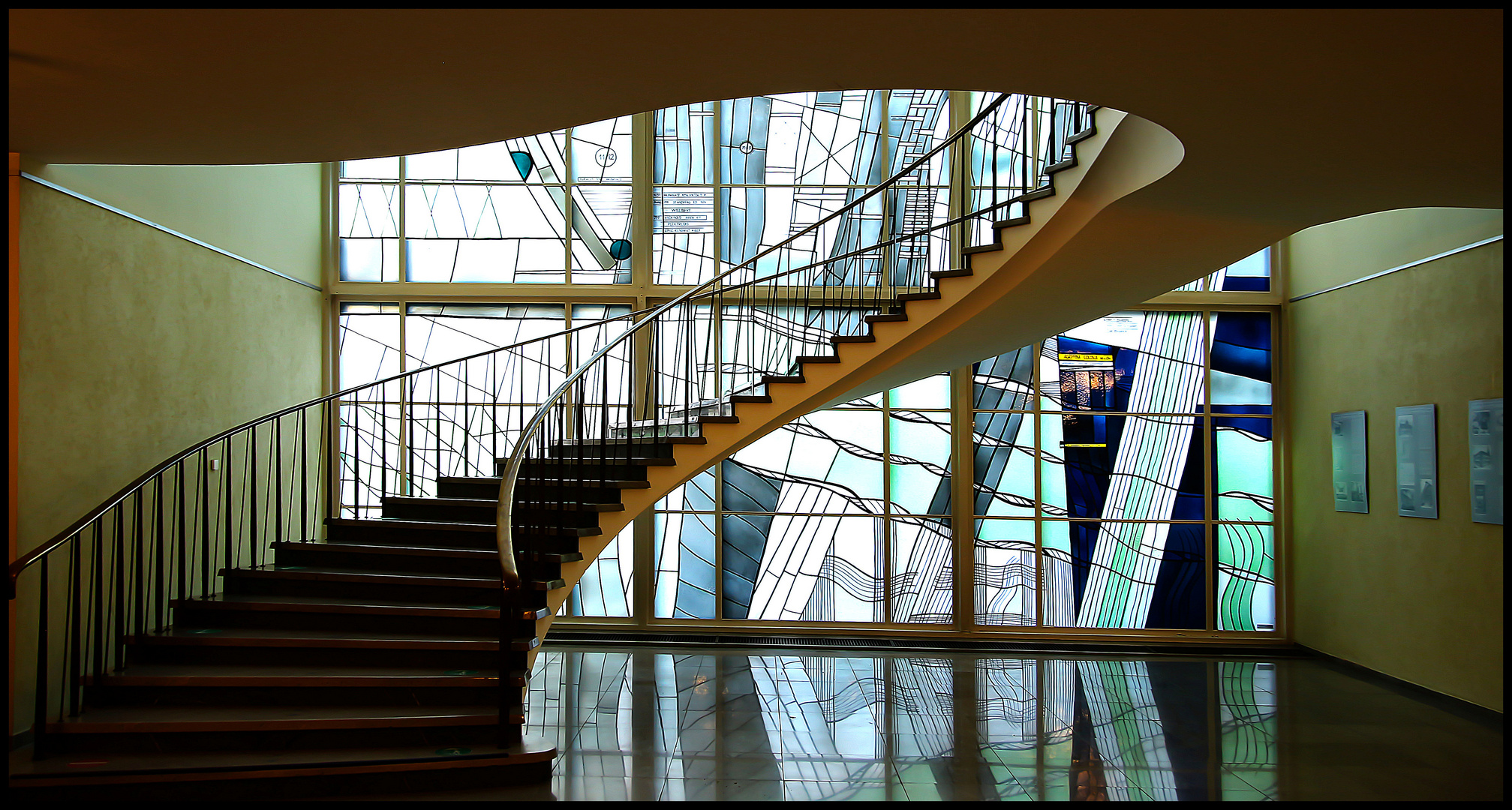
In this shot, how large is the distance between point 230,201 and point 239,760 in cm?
402

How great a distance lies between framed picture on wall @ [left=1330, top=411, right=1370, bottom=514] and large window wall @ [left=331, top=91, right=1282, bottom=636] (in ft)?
2.11

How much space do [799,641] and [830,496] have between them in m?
1.19

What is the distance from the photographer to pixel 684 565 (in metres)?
7.19

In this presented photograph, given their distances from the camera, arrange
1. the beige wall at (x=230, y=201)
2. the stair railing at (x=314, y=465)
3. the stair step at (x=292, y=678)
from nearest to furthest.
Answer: the stair step at (x=292, y=678), the stair railing at (x=314, y=465), the beige wall at (x=230, y=201)

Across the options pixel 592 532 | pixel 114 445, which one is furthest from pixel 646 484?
pixel 114 445

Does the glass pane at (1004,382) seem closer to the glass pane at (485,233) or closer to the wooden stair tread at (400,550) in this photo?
the glass pane at (485,233)

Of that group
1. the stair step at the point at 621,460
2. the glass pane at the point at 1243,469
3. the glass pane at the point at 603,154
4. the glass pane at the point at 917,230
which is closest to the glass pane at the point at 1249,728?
the glass pane at the point at 1243,469

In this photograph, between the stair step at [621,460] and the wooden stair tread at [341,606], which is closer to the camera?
the wooden stair tread at [341,606]

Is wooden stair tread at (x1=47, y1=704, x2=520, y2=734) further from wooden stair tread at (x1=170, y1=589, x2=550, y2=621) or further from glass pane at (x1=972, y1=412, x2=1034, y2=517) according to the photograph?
glass pane at (x1=972, y1=412, x2=1034, y2=517)

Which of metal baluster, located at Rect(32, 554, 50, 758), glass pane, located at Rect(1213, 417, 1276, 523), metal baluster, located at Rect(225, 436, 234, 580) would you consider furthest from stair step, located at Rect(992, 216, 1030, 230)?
metal baluster, located at Rect(32, 554, 50, 758)

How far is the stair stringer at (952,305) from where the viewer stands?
3.62 metres

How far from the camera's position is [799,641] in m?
6.91

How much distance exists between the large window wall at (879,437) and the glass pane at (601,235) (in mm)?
23

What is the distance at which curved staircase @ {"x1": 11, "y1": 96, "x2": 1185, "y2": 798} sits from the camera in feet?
11.4
